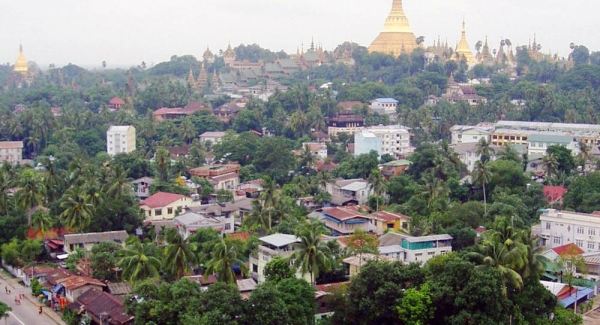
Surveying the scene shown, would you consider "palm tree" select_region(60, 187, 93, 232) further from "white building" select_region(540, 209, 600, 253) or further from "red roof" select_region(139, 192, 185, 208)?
"white building" select_region(540, 209, 600, 253)

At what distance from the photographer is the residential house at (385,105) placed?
66875mm

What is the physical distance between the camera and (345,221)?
3588 centimetres

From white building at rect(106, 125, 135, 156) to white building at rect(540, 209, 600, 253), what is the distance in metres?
29.7

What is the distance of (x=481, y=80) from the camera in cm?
8094

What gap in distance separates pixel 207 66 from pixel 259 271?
249 feet

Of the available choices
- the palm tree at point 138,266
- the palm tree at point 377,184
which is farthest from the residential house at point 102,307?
the palm tree at point 377,184

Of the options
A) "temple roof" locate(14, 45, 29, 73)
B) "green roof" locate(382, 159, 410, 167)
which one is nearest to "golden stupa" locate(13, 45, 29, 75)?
"temple roof" locate(14, 45, 29, 73)

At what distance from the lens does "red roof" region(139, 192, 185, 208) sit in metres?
38.9

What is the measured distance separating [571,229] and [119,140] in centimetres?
3144

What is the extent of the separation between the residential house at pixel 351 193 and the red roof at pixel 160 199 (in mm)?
7662

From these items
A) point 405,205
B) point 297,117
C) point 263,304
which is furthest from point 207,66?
point 263,304

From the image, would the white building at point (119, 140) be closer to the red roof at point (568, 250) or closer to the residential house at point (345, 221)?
the residential house at point (345, 221)

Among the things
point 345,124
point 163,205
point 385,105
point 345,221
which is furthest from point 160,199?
point 385,105

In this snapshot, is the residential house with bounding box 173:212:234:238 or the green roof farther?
the green roof
